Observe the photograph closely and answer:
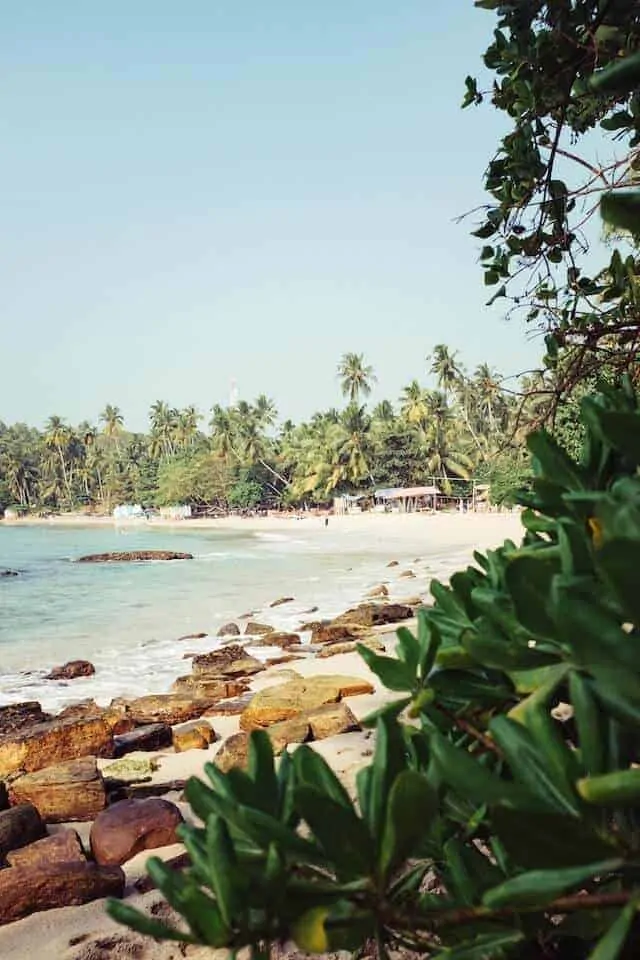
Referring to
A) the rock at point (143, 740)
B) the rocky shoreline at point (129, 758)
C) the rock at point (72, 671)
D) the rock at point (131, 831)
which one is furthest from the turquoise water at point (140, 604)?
the rock at point (131, 831)

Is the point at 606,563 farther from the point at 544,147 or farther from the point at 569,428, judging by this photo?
the point at 569,428

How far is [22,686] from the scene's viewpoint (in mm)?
9695

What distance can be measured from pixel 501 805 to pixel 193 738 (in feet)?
17.4

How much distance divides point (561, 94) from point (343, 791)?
226cm

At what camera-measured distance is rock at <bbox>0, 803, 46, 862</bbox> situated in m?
3.46

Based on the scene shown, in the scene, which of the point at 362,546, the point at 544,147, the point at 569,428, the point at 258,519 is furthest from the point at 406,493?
the point at 544,147

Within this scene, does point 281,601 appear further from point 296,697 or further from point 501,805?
point 501,805

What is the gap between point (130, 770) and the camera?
15.8 ft

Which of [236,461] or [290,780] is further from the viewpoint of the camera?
A: [236,461]

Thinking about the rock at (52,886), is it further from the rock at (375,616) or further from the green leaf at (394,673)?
the rock at (375,616)

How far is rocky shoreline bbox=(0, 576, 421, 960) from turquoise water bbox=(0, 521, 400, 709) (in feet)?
3.60

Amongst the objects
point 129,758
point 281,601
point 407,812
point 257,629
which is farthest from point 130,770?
point 281,601

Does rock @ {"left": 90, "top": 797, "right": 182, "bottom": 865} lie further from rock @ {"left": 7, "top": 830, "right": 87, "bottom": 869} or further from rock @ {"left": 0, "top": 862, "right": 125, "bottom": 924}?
rock @ {"left": 0, "top": 862, "right": 125, "bottom": 924}

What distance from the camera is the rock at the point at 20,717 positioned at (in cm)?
660
